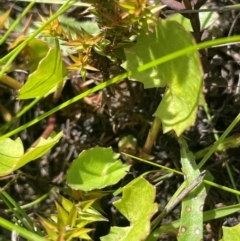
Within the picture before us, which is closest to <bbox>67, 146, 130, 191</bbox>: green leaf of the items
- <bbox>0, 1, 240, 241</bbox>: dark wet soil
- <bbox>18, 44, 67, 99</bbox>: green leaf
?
<bbox>0, 1, 240, 241</bbox>: dark wet soil

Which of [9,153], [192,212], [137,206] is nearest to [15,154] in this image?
[9,153]

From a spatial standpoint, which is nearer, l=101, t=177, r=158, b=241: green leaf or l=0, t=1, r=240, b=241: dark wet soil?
l=101, t=177, r=158, b=241: green leaf

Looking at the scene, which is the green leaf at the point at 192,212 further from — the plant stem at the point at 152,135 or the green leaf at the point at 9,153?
the green leaf at the point at 9,153

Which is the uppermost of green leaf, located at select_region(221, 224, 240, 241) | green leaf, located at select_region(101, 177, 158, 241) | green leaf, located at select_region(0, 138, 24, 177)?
green leaf, located at select_region(0, 138, 24, 177)

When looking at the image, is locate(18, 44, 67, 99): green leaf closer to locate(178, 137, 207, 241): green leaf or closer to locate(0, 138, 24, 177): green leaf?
locate(0, 138, 24, 177): green leaf

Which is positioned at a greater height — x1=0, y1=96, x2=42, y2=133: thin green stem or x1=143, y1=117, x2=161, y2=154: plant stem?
x1=0, y1=96, x2=42, y2=133: thin green stem

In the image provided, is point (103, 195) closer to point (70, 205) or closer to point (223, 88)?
point (70, 205)
